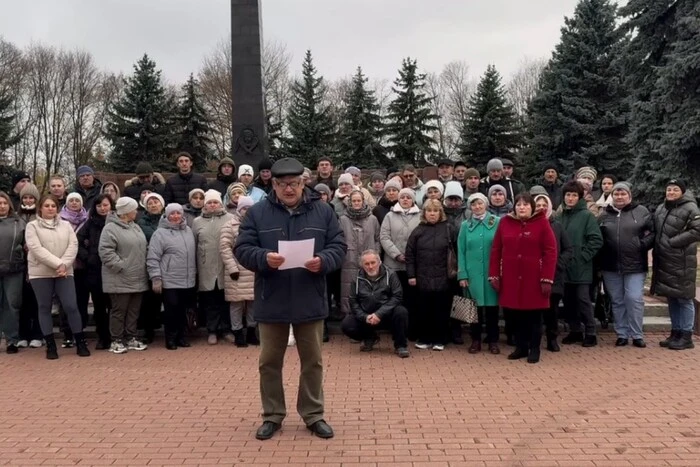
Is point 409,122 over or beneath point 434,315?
over

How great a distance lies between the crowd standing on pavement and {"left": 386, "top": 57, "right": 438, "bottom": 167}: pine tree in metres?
24.3

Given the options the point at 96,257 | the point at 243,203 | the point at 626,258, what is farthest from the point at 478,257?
the point at 96,257

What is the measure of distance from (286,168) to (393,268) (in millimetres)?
3616

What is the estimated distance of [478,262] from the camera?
7184 mm

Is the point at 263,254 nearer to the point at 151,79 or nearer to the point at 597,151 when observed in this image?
the point at 597,151

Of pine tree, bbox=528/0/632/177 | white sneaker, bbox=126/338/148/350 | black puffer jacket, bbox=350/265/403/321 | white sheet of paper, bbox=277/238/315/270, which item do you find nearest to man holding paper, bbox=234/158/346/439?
white sheet of paper, bbox=277/238/315/270

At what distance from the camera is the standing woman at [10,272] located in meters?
7.47

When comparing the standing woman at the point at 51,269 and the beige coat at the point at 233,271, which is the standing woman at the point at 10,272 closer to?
the standing woman at the point at 51,269

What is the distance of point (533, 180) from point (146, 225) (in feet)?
70.4

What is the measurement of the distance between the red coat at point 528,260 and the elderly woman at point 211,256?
353 cm

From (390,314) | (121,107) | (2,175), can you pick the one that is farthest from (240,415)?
(121,107)

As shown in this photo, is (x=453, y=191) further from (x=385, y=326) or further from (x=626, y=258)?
(x=626, y=258)

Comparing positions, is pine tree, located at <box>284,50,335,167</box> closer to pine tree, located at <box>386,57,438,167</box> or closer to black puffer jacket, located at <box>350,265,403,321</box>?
pine tree, located at <box>386,57,438,167</box>

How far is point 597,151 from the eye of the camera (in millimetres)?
24484
